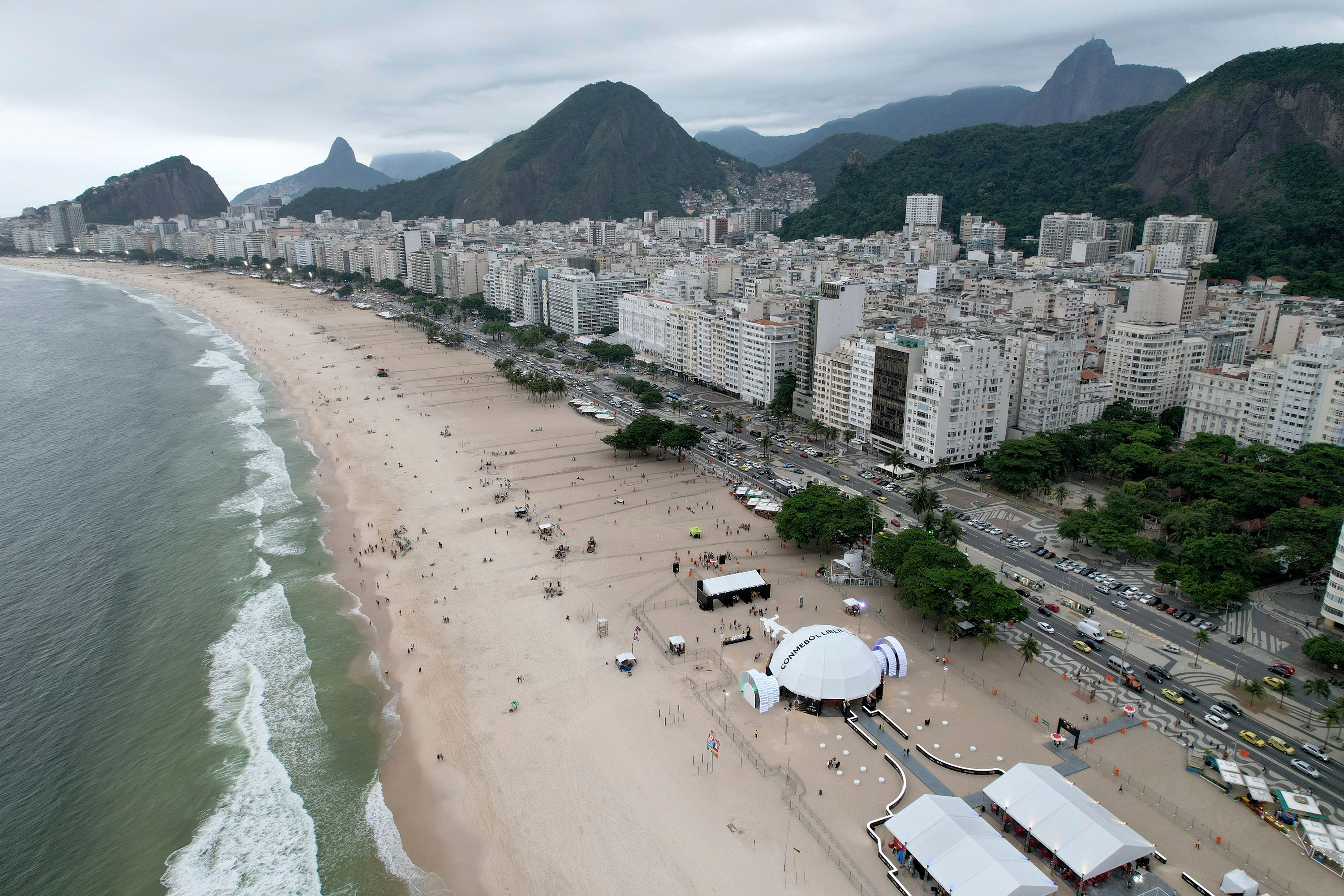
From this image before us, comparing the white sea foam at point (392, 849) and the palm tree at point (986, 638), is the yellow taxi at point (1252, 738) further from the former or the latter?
the white sea foam at point (392, 849)

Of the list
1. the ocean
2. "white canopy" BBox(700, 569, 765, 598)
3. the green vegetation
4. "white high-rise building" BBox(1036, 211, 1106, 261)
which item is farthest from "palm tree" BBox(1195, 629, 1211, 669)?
"white high-rise building" BBox(1036, 211, 1106, 261)

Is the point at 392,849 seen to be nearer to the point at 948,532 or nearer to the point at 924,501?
the point at 948,532

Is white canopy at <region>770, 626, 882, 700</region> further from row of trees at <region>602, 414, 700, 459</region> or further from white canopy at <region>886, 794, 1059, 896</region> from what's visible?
row of trees at <region>602, 414, 700, 459</region>

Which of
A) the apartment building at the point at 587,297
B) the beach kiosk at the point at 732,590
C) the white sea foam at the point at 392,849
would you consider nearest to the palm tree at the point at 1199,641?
the beach kiosk at the point at 732,590

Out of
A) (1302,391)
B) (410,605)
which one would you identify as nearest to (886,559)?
(410,605)

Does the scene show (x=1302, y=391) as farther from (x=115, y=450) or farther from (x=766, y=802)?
(x=115, y=450)

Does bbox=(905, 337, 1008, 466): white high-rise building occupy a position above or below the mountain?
below
